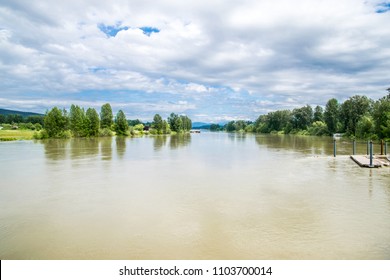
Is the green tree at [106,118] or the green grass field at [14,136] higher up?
the green tree at [106,118]

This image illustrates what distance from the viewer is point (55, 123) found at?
216 feet

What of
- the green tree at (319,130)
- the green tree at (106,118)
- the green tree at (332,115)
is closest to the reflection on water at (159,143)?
the green tree at (106,118)

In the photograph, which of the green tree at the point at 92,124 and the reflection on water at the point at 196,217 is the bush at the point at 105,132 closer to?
the green tree at the point at 92,124

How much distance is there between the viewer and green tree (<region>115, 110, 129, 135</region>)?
285 feet

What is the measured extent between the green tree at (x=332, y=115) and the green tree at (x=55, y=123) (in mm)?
68906

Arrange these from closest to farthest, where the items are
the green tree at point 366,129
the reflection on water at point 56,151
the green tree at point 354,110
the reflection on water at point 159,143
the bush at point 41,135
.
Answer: the reflection on water at point 56,151 → the reflection on water at point 159,143 → the green tree at point 366,129 → the bush at point 41,135 → the green tree at point 354,110

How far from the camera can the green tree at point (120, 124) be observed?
A: 8699 cm

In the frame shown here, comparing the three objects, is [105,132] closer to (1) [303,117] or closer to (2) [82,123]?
(2) [82,123]

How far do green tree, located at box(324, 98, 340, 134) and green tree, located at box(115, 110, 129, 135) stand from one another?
57278mm

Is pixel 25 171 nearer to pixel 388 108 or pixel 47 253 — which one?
pixel 47 253

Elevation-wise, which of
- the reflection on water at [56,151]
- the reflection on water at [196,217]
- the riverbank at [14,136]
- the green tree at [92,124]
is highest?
the green tree at [92,124]

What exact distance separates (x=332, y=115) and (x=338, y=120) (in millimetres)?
2143

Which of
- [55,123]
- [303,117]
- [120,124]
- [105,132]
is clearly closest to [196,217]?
[55,123]
